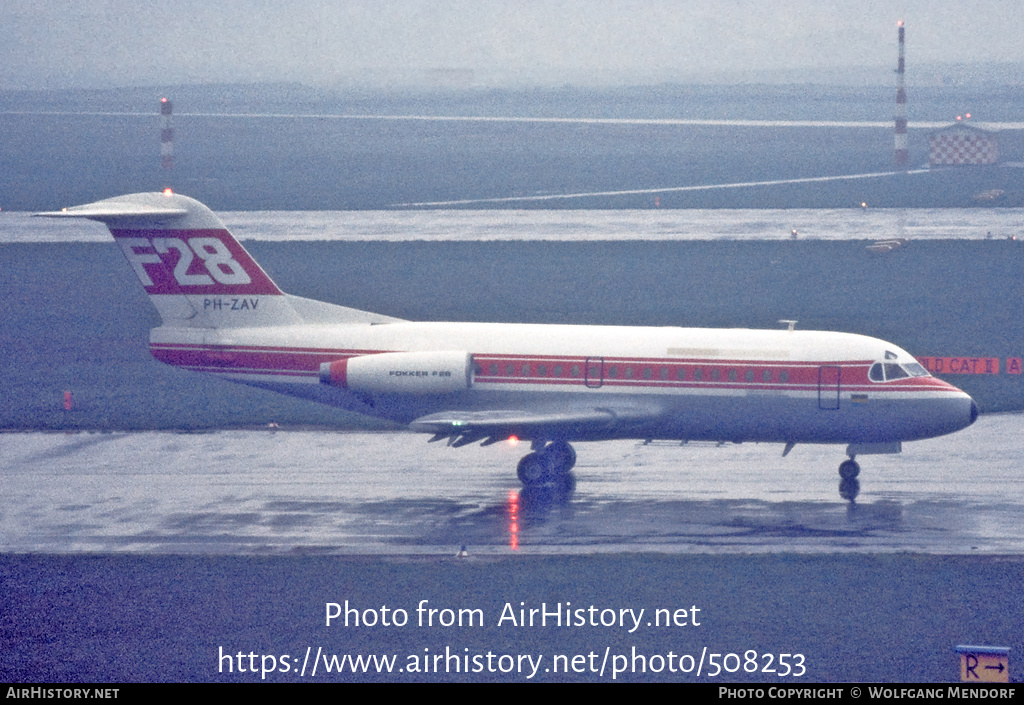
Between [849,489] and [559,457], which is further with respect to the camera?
[559,457]

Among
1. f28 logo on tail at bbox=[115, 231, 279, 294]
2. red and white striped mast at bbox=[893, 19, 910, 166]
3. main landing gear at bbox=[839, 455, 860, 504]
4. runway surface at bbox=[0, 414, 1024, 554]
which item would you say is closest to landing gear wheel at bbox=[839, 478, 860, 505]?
main landing gear at bbox=[839, 455, 860, 504]

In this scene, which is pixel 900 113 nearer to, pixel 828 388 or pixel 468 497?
pixel 828 388

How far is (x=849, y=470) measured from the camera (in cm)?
2819

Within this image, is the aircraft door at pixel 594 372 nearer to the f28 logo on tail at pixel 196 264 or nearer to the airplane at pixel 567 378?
the airplane at pixel 567 378

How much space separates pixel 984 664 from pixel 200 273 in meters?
19.2

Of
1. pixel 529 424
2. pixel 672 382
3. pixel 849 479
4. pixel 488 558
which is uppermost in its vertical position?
pixel 672 382

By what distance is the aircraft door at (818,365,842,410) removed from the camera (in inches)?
1090

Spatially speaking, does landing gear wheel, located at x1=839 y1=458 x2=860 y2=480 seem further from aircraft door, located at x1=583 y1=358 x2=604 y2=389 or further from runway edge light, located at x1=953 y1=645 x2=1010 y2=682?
runway edge light, located at x1=953 y1=645 x2=1010 y2=682

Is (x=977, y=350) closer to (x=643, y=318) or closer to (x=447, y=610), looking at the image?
(x=643, y=318)

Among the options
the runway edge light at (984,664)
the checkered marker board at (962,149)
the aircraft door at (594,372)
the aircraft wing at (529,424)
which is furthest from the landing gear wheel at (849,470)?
the checkered marker board at (962,149)

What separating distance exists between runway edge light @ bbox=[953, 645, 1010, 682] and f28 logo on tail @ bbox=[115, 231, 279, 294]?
58.8 ft

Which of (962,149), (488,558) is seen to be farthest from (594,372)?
(962,149)

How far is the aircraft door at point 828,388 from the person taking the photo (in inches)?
1090
